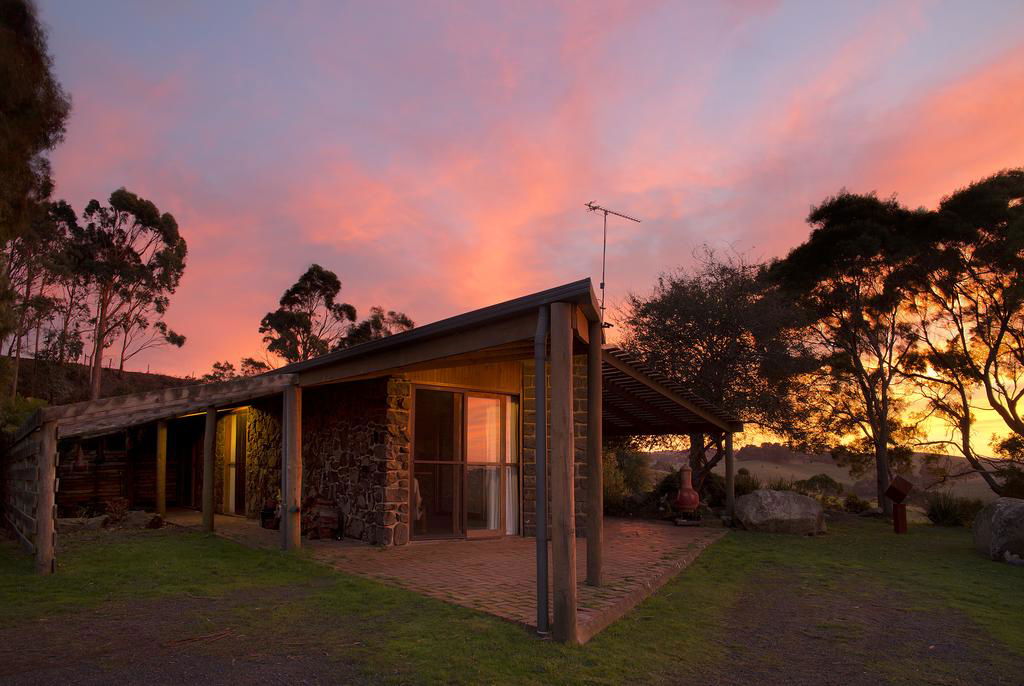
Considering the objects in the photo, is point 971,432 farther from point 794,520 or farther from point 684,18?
point 684,18

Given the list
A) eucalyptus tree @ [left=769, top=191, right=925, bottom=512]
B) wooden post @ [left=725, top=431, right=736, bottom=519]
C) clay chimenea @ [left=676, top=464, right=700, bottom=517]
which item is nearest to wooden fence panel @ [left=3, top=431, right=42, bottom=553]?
clay chimenea @ [left=676, top=464, right=700, bottom=517]

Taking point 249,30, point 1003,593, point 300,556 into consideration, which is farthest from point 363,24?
point 1003,593

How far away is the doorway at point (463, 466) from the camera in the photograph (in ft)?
31.3

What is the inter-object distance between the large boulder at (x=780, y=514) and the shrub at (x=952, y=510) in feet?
14.1

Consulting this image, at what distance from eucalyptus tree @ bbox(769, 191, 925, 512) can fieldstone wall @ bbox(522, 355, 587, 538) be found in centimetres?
929

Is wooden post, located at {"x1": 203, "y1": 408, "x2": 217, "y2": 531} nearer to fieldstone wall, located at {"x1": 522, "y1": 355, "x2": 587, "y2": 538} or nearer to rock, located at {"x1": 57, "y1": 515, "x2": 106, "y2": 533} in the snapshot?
rock, located at {"x1": 57, "y1": 515, "x2": 106, "y2": 533}

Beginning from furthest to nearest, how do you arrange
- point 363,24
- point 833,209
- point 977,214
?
point 833,209 → point 977,214 → point 363,24

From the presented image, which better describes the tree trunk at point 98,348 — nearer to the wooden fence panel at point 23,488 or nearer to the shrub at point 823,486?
the wooden fence panel at point 23,488

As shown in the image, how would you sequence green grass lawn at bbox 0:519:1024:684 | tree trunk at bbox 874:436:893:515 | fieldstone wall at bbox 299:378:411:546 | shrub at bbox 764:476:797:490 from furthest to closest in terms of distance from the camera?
shrub at bbox 764:476:797:490, tree trunk at bbox 874:436:893:515, fieldstone wall at bbox 299:378:411:546, green grass lawn at bbox 0:519:1024:684

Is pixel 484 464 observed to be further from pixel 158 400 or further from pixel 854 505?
pixel 854 505

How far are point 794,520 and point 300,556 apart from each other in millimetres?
8737

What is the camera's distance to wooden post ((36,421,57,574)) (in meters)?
7.11

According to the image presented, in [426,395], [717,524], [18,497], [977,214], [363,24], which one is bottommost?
[717,524]

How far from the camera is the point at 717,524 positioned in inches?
517
